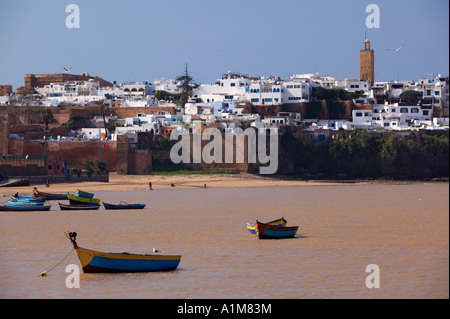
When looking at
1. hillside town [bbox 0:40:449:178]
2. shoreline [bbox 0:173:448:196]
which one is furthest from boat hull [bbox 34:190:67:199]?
hillside town [bbox 0:40:449:178]

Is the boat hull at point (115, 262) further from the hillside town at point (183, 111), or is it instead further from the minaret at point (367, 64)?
the minaret at point (367, 64)

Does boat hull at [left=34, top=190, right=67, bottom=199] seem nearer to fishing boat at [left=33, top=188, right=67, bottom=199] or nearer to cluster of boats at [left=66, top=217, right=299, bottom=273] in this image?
fishing boat at [left=33, top=188, right=67, bottom=199]

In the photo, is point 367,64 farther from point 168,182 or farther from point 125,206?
point 125,206

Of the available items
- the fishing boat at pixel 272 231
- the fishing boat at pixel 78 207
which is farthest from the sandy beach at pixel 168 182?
the fishing boat at pixel 272 231

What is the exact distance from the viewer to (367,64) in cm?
9425

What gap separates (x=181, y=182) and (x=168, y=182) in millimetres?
923

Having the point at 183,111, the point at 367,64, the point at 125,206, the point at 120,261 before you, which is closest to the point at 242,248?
the point at 120,261

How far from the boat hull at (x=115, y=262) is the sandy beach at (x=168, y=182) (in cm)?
2942

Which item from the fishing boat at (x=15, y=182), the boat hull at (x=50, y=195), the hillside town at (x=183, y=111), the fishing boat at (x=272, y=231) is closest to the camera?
the fishing boat at (x=272, y=231)

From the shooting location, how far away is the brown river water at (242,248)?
1606cm
